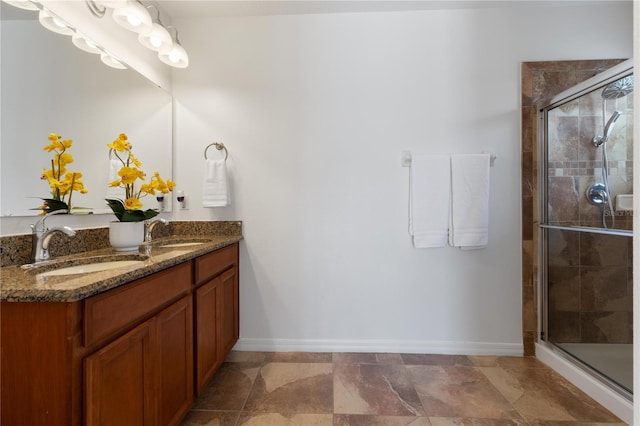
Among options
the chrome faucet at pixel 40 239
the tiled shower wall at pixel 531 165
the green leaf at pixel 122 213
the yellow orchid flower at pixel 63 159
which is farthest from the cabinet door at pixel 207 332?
the tiled shower wall at pixel 531 165

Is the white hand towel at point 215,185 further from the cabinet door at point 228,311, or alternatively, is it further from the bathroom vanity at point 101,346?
the bathroom vanity at point 101,346

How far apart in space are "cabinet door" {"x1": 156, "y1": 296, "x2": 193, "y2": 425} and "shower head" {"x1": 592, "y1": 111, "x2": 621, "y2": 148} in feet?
8.42

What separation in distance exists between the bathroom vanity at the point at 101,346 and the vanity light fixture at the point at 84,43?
3.49 feet

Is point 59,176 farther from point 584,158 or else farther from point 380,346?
point 584,158

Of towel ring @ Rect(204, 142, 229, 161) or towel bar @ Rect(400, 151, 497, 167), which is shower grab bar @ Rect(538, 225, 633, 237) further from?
towel ring @ Rect(204, 142, 229, 161)

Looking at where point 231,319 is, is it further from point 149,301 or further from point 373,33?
point 373,33

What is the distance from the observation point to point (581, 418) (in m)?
1.30

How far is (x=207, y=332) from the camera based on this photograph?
1.42 metres

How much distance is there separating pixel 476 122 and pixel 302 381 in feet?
6.58

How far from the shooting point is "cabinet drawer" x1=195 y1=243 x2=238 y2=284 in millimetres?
1348

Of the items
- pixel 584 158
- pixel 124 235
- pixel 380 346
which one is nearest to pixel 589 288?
pixel 584 158

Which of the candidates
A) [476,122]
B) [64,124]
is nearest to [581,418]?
[476,122]

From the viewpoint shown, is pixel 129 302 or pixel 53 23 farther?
pixel 53 23

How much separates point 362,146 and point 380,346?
4.55 feet
